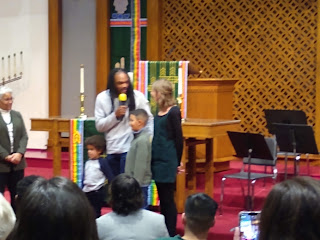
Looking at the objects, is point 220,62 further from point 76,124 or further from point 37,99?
point 76,124

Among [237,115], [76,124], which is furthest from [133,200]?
[237,115]

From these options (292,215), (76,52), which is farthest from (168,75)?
(292,215)

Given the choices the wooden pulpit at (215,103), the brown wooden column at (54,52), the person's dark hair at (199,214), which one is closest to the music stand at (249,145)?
the wooden pulpit at (215,103)

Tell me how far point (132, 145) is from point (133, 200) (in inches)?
57.5

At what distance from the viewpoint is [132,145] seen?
517 cm

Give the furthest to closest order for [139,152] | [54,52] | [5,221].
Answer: [54,52], [139,152], [5,221]

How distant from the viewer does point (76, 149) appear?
629 centimetres

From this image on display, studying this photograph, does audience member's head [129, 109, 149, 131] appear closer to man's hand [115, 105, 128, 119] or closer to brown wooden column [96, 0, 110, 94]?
man's hand [115, 105, 128, 119]

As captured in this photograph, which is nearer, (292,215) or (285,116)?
(292,215)

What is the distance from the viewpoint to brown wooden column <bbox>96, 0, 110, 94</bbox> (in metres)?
10.5

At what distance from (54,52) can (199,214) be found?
306 inches

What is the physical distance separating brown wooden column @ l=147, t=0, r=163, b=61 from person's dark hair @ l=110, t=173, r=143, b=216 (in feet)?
21.4

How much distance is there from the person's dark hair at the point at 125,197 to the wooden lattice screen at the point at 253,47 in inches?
247

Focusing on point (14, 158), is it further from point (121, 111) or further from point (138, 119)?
point (138, 119)
